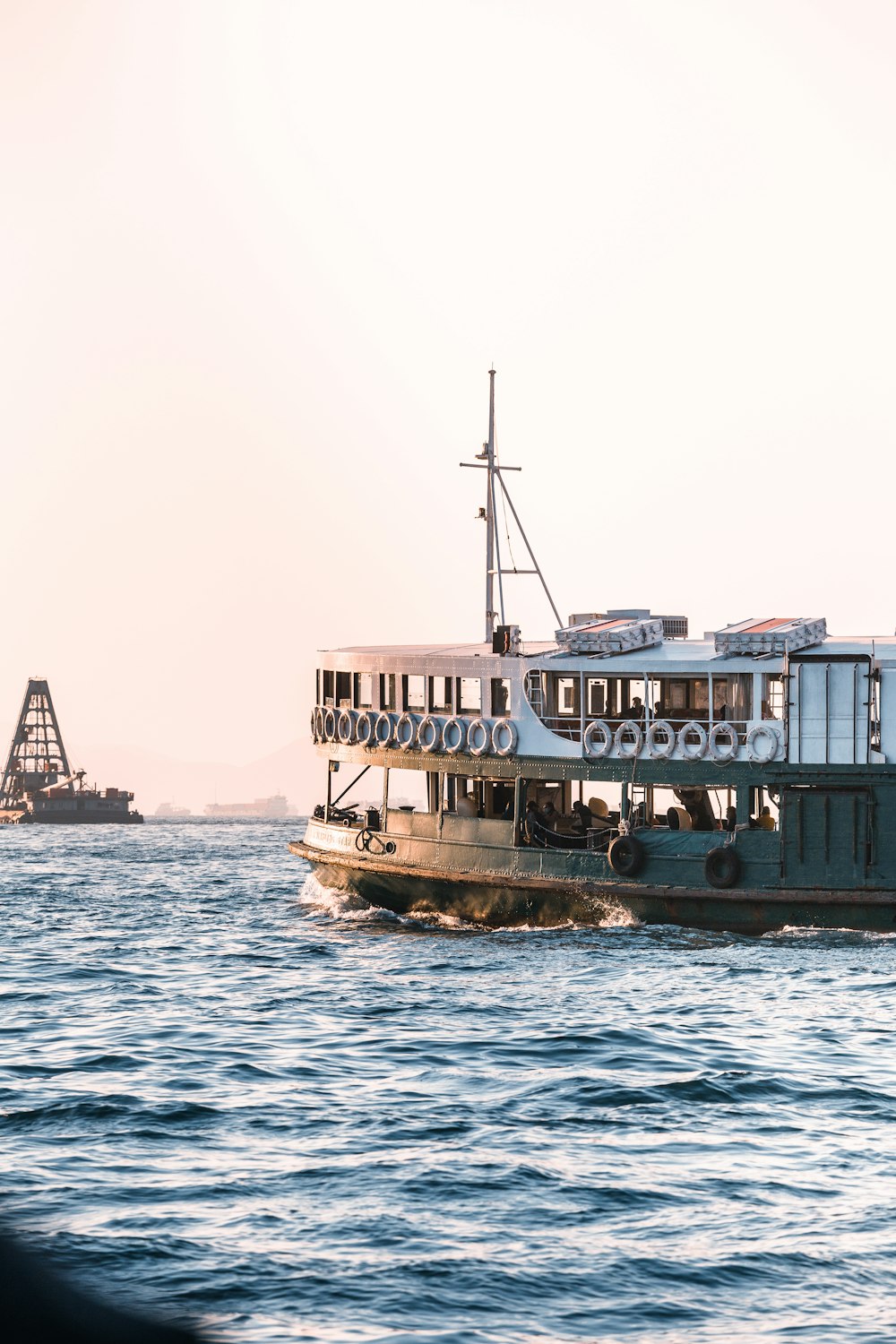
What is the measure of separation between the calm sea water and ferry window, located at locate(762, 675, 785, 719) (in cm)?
458

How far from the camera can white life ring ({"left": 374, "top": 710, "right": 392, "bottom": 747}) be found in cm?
3412

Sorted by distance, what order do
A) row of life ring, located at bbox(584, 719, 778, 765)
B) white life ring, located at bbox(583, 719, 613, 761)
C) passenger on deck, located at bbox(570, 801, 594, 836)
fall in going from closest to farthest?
row of life ring, located at bbox(584, 719, 778, 765), white life ring, located at bbox(583, 719, 613, 761), passenger on deck, located at bbox(570, 801, 594, 836)

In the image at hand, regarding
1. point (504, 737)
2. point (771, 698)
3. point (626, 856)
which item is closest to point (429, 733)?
point (504, 737)

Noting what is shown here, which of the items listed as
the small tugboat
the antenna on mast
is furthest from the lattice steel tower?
the antenna on mast

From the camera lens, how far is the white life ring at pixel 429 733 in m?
32.7

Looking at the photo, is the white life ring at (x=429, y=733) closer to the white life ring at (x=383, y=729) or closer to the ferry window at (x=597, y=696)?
the white life ring at (x=383, y=729)

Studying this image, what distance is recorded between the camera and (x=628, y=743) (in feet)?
100

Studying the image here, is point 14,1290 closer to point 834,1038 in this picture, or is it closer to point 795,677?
point 834,1038

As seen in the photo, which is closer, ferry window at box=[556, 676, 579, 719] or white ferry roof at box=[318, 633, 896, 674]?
white ferry roof at box=[318, 633, 896, 674]

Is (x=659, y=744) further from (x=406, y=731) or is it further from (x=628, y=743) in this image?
(x=406, y=731)

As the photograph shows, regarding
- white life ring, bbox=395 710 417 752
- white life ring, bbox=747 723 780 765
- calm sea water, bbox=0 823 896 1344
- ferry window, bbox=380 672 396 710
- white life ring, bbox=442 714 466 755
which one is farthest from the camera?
ferry window, bbox=380 672 396 710

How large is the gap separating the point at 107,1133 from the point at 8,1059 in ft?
13.1

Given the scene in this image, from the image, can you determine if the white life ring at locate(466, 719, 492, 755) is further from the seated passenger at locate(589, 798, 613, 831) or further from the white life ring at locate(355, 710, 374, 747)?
the white life ring at locate(355, 710, 374, 747)

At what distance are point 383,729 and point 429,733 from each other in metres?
1.82
